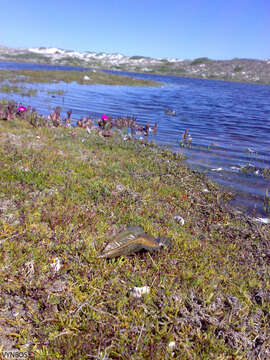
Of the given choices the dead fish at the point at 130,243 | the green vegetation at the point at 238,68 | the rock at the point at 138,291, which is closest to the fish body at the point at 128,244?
the dead fish at the point at 130,243

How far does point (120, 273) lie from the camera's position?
155 inches

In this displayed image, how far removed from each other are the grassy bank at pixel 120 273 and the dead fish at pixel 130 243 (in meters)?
0.15

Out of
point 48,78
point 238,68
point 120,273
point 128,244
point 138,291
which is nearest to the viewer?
point 138,291

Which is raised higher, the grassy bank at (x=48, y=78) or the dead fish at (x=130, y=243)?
the grassy bank at (x=48, y=78)

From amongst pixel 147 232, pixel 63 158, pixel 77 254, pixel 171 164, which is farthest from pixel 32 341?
pixel 171 164

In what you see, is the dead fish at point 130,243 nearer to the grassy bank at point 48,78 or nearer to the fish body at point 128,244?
the fish body at point 128,244

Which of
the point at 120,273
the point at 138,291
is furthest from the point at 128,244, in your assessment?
the point at 138,291

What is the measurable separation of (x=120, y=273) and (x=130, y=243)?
0.55 meters

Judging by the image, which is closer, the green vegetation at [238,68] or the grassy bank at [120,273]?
the grassy bank at [120,273]

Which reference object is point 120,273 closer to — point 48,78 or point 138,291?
point 138,291

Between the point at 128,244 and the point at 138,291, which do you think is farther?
the point at 128,244

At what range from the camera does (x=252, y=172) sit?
422 inches

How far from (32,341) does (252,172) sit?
1018 cm

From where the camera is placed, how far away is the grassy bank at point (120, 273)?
118 inches
